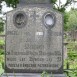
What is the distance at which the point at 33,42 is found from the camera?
6863 millimetres

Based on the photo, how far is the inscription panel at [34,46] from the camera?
270 inches

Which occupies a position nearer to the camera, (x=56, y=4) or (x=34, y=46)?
(x=34, y=46)

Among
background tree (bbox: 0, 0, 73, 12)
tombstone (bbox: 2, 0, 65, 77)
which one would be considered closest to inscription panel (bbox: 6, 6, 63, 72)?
tombstone (bbox: 2, 0, 65, 77)

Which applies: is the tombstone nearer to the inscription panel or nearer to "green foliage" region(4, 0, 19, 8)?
the inscription panel

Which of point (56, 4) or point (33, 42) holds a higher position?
point (56, 4)

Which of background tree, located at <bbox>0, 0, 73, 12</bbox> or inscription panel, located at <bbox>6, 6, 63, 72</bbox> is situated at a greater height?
background tree, located at <bbox>0, 0, 73, 12</bbox>

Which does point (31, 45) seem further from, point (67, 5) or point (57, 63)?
point (67, 5)

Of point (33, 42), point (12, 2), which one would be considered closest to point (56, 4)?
point (12, 2)

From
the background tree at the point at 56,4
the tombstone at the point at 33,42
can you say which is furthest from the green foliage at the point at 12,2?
the tombstone at the point at 33,42

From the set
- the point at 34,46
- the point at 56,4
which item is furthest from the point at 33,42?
the point at 56,4

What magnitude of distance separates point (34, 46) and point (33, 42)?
75 mm

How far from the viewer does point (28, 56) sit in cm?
688

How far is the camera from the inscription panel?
687 centimetres

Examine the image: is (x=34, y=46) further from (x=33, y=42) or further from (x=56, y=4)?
(x=56, y=4)
